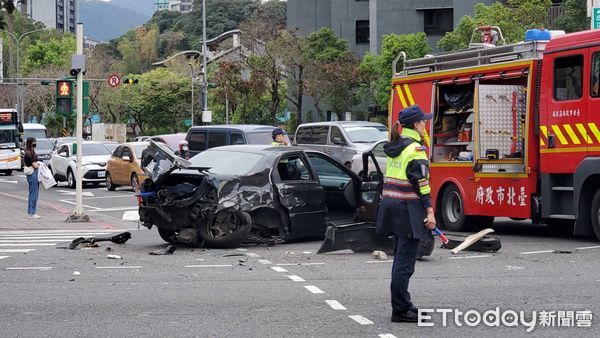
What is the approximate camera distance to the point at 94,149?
119 ft

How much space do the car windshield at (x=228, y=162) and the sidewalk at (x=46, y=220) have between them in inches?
218

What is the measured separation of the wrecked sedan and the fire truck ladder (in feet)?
10.8

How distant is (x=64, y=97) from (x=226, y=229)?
9.19m

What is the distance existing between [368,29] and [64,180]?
124ft

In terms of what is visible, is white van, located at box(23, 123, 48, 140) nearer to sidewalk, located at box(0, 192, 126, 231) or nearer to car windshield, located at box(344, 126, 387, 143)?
sidewalk, located at box(0, 192, 126, 231)

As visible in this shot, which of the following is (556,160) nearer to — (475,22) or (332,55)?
(475,22)

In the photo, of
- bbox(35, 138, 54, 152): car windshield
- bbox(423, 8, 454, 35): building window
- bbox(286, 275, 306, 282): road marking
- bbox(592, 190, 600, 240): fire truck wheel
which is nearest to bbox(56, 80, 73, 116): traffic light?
bbox(286, 275, 306, 282): road marking

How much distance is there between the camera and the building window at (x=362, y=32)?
71312 millimetres

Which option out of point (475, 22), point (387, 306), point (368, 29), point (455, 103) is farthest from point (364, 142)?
point (368, 29)

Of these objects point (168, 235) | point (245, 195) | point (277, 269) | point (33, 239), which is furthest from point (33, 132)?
point (277, 269)

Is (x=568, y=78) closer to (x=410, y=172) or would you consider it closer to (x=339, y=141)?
(x=410, y=172)

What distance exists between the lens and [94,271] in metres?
12.5

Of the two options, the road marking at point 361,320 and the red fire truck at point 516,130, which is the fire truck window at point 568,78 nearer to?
the red fire truck at point 516,130

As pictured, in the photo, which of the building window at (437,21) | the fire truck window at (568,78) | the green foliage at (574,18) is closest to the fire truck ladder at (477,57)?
the fire truck window at (568,78)
